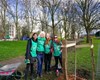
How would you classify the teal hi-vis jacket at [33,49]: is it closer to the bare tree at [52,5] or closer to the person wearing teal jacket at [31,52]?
the person wearing teal jacket at [31,52]

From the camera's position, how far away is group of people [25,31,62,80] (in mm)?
9343

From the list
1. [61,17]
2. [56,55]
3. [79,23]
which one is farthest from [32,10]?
[56,55]

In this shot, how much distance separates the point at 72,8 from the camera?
46.8m

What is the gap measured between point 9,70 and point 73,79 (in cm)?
218

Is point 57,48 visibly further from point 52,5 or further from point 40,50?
point 52,5

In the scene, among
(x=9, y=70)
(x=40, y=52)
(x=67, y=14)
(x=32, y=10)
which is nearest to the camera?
(x=9, y=70)

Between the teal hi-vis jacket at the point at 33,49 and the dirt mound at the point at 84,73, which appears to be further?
the dirt mound at the point at 84,73

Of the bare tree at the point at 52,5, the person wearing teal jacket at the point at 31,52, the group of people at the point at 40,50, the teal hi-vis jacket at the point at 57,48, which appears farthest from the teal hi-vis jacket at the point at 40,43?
the bare tree at the point at 52,5

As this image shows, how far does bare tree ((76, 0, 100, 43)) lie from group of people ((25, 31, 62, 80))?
37176 millimetres

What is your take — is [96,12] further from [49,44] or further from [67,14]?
[49,44]

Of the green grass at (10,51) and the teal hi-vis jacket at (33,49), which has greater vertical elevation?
the teal hi-vis jacket at (33,49)

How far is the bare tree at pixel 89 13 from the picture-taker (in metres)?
47.4

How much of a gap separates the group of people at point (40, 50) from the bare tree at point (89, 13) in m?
37.2

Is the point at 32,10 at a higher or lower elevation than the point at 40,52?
higher
